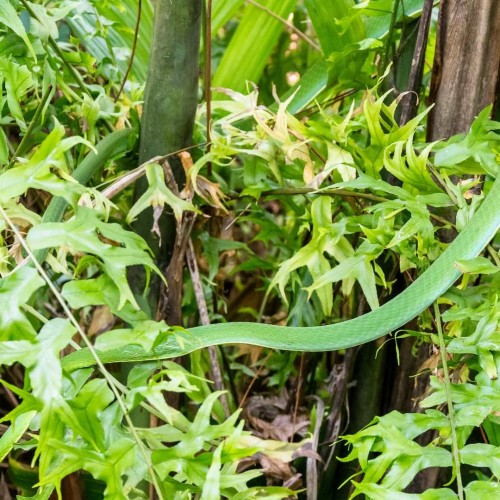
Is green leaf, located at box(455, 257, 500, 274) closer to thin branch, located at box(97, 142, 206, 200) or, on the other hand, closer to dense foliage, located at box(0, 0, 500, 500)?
dense foliage, located at box(0, 0, 500, 500)

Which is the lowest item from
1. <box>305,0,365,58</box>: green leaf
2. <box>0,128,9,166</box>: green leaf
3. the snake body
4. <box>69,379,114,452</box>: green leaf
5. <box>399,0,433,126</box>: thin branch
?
<box>69,379,114,452</box>: green leaf

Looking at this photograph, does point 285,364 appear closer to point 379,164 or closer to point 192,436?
point 379,164

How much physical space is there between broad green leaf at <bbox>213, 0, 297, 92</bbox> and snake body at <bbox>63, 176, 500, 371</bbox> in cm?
59

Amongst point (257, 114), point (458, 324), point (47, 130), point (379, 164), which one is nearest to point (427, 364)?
point (458, 324)

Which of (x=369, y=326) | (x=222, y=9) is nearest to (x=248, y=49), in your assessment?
(x=222, y=9)

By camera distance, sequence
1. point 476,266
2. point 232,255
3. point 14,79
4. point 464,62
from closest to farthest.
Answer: point 476,266 < point 14,79 < point 464,62 < point 232,255

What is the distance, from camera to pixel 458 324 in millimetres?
739

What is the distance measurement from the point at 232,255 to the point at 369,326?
49cm

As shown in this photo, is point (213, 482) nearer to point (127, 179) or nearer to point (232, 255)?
point (127, 179)

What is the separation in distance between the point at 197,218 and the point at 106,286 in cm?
39

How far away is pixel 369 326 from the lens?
0.69 m

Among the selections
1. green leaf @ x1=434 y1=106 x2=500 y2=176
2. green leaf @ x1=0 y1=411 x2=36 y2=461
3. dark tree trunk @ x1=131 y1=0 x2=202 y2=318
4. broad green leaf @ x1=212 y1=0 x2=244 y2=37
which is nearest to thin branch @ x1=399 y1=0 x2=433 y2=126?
green leaf @ x1=434 y1=106 x2=500 y2=176

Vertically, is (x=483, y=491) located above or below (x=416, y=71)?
below

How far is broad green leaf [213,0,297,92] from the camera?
1.18 m
